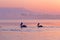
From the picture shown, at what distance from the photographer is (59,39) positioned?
1602 cm

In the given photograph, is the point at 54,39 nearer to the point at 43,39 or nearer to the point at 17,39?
the point at 43,39

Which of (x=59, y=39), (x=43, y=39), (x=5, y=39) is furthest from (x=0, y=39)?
(x=59, y=39)

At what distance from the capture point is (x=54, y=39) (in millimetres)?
16094

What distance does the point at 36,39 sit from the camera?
16281mm

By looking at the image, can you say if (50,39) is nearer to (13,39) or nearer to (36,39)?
(36,39)

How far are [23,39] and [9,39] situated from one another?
1.01 m

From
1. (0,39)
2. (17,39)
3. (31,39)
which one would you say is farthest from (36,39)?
(0,39)

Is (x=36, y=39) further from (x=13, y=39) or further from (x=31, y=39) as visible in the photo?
(x=13, y=39)

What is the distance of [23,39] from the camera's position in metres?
16.2

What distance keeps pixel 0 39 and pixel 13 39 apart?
93 centimetres

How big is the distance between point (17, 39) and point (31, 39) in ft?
3.30

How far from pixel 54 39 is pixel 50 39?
0.29 meters

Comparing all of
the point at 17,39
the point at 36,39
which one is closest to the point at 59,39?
the point at 36,39

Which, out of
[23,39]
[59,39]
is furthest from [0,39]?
[59,39]
